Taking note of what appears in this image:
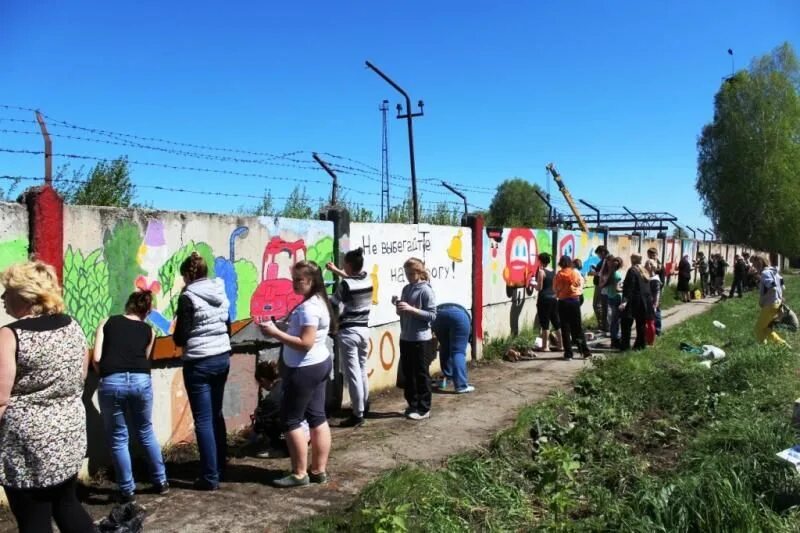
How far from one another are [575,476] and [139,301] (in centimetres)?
362

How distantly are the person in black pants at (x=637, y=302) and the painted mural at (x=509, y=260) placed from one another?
193 cm

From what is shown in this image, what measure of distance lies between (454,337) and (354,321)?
1662 millimetres

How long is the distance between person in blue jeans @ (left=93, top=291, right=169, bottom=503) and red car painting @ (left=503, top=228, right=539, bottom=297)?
7766 millimetres

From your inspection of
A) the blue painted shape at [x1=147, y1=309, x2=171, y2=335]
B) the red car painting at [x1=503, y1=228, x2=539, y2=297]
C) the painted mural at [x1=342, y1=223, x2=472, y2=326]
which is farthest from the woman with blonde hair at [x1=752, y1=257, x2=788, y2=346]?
the blue painted shape at [x1=147, y1=309, x2=171, y2=335]

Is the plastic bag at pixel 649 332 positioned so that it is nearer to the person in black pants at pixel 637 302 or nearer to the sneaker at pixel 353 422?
the person in black pants at pixel 637 302

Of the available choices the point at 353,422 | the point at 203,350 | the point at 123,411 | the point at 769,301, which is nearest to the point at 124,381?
the point at 123,411

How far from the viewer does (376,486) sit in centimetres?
437

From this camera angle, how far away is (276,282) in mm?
6516

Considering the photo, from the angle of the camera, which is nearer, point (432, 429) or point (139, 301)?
point (139, 301)

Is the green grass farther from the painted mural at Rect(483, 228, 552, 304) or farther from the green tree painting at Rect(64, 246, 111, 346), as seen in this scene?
the painted mural at Rect(483, 228, 552, 304)

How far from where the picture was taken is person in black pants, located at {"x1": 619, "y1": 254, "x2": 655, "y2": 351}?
406 inches

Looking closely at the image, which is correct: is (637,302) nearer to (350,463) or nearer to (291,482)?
(350,463)

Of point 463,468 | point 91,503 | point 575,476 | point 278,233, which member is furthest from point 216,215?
point 575,476

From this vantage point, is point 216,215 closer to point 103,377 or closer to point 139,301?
point 139,301
